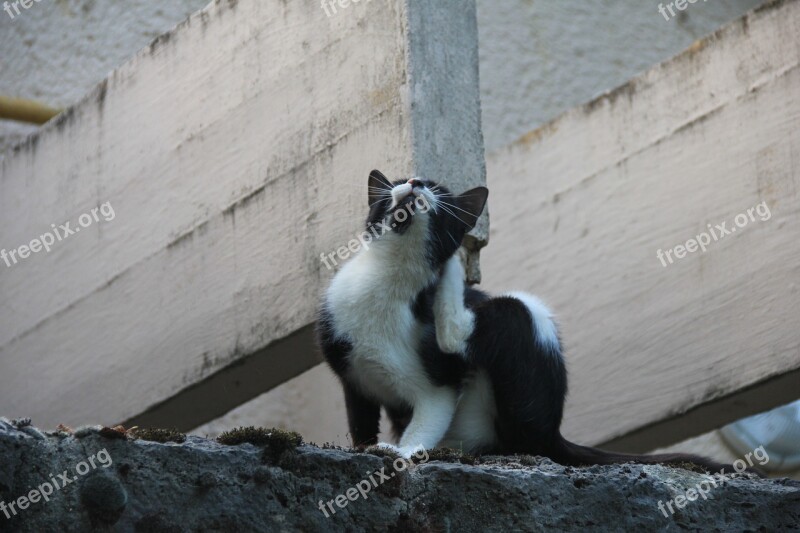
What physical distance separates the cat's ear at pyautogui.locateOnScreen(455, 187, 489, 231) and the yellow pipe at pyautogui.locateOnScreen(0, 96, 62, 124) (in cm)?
487

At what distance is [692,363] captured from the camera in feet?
20.5

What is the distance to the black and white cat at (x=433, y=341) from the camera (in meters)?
4.14

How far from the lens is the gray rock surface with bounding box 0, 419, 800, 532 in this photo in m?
3.06

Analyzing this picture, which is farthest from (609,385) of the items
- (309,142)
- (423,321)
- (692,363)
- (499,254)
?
(423,321)

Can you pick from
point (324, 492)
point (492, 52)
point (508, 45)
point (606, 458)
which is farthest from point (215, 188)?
Answer: point (508, 45)

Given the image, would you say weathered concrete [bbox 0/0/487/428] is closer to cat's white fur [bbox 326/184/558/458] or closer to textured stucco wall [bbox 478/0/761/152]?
cat's white fur [bbox 326/184/558/458]

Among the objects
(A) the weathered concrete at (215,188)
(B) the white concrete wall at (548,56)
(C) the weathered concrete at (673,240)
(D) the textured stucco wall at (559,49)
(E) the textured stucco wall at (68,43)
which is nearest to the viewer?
(A) the weathered concrete at (215,188)

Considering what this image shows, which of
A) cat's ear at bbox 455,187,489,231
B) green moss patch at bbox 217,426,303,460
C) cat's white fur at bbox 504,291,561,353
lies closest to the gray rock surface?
green moss patch at bbox 217,426,303,460

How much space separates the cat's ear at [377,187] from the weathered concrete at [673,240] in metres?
2.52

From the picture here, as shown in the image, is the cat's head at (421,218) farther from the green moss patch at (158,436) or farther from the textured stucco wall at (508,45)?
the textured stucco wall at (508,45)

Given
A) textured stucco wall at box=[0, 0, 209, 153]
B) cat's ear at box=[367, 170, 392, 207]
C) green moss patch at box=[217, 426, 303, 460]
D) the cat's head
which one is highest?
textured stucco wall at box=[0, 0, 209, 153]

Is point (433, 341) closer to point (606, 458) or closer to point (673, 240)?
point (606, 458)

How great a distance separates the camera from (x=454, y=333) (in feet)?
13.6

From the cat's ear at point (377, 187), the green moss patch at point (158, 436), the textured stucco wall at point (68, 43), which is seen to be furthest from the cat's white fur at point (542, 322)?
the textured stucco wall at point (68, 43)
